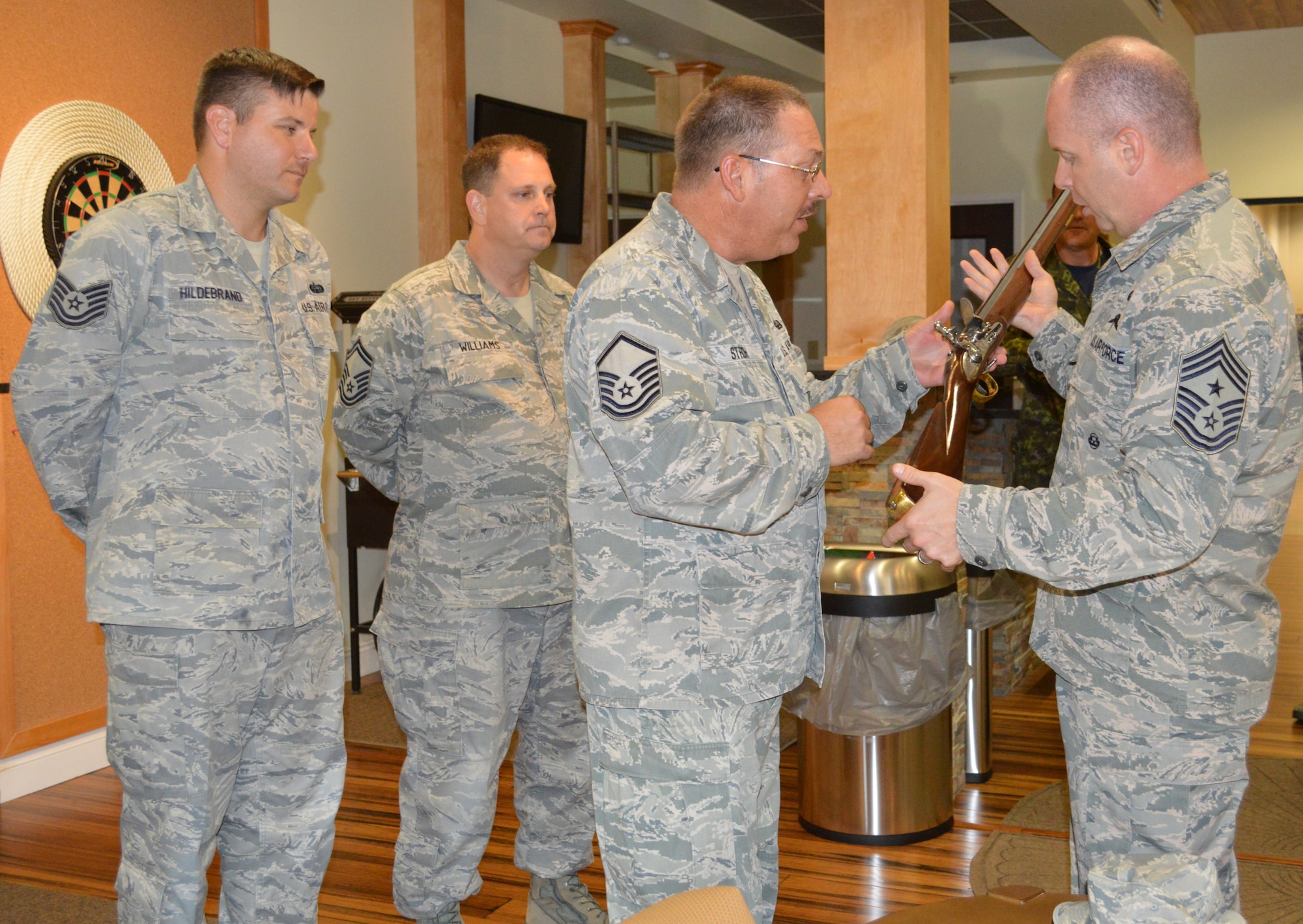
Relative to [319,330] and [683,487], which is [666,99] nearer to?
[319,330]

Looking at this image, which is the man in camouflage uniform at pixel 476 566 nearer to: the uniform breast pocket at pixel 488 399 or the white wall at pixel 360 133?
the uniform breast pocket at pixel 488 399

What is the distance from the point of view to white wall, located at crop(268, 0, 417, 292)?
197 inches

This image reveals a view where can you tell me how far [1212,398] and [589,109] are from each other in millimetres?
5848

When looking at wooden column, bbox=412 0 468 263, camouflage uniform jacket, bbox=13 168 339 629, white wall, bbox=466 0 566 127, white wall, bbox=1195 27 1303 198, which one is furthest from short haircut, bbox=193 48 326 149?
white wall, bbox=1195 27 1303 198

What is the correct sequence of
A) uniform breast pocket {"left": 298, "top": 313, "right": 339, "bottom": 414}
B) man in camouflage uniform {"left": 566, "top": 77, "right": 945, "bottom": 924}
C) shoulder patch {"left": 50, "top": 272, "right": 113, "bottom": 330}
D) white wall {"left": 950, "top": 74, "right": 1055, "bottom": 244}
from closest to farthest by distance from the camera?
man in camouflage uniform {"left": 566, "top": 77, "right": 945, "bottom": 924} < shoulder patch {"left": 50, "top": 272, "right": 113, "bottom": 330} < uniform breast pocket {"left": 298, "top": 313, "right": 339, "bottom": 414} < white wall {"left": 950, "top": 74, "right": 1055, "bottom": 244}

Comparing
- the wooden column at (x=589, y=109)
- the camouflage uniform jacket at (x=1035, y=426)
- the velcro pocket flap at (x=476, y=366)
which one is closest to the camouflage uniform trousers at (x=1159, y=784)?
the velcro pocket flap at (x=476, y=366)

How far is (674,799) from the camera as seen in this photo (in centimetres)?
176

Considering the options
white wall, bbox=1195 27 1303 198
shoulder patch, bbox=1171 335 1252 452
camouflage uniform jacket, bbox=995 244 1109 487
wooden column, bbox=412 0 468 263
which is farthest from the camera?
white wall, bbox=1195 27 1303 198

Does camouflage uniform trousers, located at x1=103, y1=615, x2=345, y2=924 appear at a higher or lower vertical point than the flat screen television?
lower

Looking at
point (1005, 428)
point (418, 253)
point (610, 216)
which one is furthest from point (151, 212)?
point (610, 216)

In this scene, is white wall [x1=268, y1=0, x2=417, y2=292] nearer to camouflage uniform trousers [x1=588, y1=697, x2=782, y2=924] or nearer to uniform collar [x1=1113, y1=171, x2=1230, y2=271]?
camouflage uniform trousers [x1=588, y1=697, x2=782, y2=924]

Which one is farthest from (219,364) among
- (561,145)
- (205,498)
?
(561,145)

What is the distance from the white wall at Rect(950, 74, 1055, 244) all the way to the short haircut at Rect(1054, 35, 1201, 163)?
301 inches

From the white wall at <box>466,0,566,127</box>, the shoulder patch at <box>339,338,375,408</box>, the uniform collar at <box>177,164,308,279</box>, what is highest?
the white wall at <box>466,0,566,127</box>
